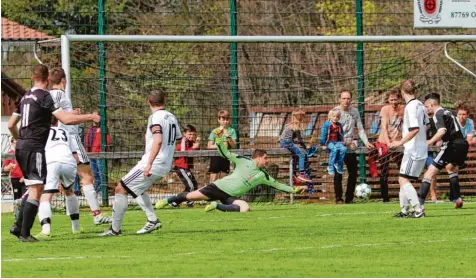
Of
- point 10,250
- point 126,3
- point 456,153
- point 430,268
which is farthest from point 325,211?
point 126,3

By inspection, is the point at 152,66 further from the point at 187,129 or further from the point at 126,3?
the point at 126,3

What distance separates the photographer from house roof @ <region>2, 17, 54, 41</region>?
78.2 ft

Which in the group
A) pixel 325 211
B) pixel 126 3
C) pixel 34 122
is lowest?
pixel 325 211

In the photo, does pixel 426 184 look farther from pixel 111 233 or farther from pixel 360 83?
pixel 360 83

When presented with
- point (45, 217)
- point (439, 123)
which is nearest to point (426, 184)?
point (439, 123)

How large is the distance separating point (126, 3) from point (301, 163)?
36.8 feet

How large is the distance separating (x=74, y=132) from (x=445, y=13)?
32.2ft

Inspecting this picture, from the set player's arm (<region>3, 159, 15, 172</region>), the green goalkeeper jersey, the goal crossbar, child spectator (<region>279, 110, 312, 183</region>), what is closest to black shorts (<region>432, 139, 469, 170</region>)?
the green goalkeeper jersey

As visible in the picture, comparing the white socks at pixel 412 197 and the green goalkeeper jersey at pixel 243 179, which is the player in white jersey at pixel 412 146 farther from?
the green goalkeeper jersey at pixel 243 179

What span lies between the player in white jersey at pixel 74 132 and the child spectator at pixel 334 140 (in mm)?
6421

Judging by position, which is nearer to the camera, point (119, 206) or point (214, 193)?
Answer: point (119, 206)

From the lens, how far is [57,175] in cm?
1537

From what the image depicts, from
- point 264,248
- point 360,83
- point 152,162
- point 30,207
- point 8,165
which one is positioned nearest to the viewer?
point 264,248

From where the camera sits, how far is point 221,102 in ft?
77.6
